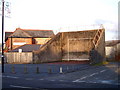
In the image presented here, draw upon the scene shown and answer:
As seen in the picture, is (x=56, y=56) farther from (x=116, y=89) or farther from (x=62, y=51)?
(x=116, y=89)

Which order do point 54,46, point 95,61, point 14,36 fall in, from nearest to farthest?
point 95,61
point 54,46
point 14,36

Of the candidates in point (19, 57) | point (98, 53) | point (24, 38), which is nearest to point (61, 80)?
point (98, 53)

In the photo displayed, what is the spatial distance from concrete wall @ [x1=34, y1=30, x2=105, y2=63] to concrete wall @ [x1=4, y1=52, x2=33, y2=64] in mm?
3300

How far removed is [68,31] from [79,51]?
5120 mm

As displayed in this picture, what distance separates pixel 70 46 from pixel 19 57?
38.2 ft

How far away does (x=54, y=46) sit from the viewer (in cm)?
4284

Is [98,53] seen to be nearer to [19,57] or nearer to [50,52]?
[50,52]

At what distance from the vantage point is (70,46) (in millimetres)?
45062

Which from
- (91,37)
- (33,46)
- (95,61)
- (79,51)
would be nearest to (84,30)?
(91,37)

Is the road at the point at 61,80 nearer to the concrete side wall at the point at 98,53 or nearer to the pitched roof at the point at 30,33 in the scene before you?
the concrete side wall at the point at 98,53

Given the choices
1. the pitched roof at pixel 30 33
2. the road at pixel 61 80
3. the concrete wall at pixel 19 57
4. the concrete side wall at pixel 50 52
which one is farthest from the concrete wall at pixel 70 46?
the pitched roof at pixel 30 33

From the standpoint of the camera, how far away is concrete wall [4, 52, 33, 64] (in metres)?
40.5

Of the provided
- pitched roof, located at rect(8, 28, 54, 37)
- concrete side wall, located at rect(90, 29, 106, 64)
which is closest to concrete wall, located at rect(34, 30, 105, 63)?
concrete side wall, located at rect(90, 29, 106, 64)

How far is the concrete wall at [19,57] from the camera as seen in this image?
40500 millimetres
